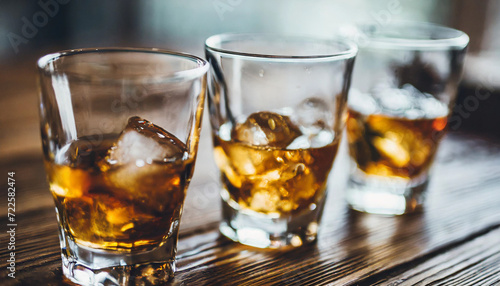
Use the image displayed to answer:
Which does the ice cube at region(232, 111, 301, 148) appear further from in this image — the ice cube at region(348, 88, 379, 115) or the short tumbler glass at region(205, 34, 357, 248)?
the ice cube at region(348, 88, 379, 115)

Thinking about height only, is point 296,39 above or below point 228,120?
above

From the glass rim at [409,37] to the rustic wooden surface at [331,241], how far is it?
0.96 feet

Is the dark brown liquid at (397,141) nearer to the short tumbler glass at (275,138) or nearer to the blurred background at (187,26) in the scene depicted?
the short tumbler glass at (275,138)

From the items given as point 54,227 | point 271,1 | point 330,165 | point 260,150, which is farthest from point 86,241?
point 271,1

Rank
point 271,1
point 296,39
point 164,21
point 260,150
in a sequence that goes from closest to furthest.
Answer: point 260,150 < point 296,39 < point 164,21 < point 271,1

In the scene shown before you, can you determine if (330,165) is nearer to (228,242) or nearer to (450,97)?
(228,242)

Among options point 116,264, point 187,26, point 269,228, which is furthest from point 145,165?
point 187,26

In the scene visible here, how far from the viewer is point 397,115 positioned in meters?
0.97

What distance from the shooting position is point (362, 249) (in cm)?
81

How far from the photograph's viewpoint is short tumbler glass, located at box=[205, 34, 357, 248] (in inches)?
30.4

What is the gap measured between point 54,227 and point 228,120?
0.32 meters

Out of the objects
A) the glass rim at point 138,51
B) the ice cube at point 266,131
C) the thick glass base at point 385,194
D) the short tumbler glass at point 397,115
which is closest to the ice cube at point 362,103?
the short tumbler glass at point 397,115

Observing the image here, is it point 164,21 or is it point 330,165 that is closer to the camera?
point 330,165

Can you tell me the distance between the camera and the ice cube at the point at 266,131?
78cm
